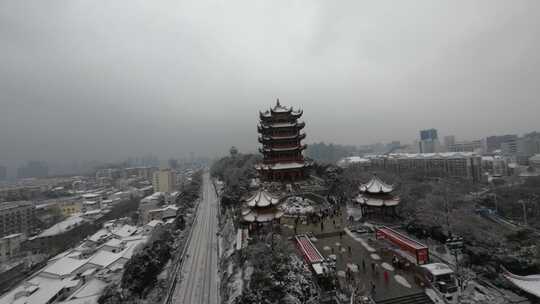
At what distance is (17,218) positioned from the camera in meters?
49.0

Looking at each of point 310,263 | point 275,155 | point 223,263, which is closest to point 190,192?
point 275,155

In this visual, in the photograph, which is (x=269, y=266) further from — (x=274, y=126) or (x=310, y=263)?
(x=274, y=126)

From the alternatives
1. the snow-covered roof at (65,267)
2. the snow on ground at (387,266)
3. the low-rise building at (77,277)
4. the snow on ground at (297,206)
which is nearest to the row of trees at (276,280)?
the snow on ground at (387,266)

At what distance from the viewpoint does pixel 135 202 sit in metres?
66.4

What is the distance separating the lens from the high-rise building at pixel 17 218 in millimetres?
46656

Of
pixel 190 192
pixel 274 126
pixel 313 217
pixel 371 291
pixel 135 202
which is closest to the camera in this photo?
pixel 371 291

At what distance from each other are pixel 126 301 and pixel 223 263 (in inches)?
276

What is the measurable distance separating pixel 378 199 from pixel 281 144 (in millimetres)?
15143

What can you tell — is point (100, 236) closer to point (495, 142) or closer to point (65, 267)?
point (65, 267)

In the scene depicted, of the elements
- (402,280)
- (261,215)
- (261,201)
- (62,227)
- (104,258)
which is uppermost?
(261,201)

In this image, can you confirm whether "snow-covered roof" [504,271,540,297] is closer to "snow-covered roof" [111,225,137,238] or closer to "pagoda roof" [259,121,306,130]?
"pagoda roof" [259,121,306,130]

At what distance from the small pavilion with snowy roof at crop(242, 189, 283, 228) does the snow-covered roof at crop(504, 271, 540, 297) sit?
13510 mm

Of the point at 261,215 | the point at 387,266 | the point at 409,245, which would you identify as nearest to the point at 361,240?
the point at 387,266

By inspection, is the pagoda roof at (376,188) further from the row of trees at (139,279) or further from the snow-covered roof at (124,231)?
the snow-covered roof at (124,231)
